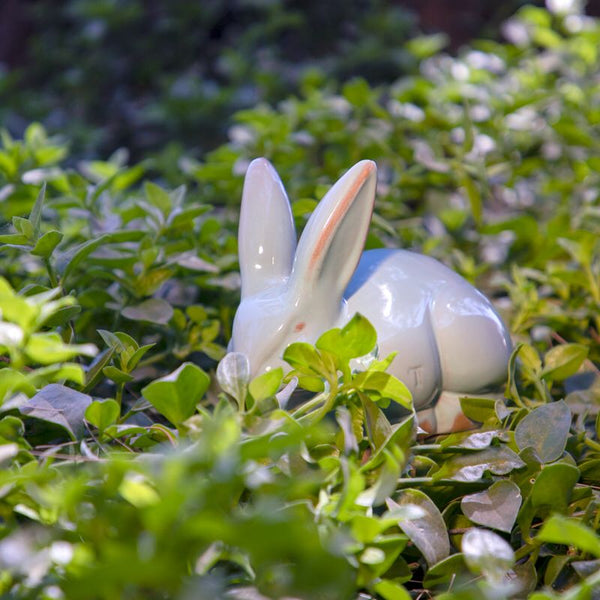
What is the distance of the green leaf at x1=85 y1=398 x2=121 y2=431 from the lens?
0.62m

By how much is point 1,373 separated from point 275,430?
0.68ft

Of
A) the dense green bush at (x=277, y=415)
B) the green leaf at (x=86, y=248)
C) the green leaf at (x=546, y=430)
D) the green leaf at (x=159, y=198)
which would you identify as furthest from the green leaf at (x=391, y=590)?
the green leaf at (x=159, y=198)

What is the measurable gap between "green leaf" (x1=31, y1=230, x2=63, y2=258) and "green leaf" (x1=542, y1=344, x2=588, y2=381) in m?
0.53

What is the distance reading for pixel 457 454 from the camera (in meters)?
0.71

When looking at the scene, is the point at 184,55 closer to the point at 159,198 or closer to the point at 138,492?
the point at 159,198

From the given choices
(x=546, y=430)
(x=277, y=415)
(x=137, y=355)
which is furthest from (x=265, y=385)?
(x=546, y=430)

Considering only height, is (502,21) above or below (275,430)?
below

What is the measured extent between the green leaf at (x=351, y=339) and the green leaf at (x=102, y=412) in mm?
168

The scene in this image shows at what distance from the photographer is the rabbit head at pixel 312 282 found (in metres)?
0.76

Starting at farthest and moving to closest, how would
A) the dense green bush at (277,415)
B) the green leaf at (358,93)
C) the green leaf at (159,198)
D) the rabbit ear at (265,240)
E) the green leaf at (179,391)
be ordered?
the green leaf at (358,93) < the green leaf at (159,198) < the rabbit ear at (265,240) < the green leaf at (179,391) < the dense green bush at (277,415)

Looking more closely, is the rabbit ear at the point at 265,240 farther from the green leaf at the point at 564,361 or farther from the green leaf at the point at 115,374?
the green leaf at the point at 564,361

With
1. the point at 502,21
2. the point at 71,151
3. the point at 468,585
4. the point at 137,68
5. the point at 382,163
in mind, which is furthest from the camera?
the point at 502,21

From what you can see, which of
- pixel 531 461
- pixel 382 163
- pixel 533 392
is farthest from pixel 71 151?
pixel 531 461

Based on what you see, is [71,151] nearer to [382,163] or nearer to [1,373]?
[382,163]
